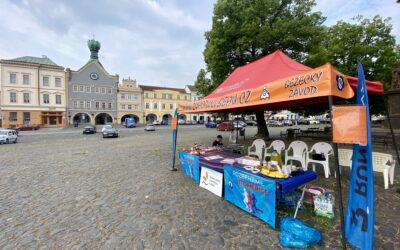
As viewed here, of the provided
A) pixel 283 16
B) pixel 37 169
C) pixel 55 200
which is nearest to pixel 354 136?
pixel 55 200

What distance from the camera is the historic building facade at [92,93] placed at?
1708 inches

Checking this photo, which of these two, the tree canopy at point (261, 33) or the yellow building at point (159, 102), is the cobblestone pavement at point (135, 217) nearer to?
the tree canopy at point (261, 33)

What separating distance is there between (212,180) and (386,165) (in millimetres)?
4622

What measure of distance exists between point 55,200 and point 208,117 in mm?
65954

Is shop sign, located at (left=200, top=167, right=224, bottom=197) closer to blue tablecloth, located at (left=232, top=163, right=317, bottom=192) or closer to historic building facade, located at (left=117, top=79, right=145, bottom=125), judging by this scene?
blue tablecloth, located at (left=232, top=163, right=317, bottom=192)

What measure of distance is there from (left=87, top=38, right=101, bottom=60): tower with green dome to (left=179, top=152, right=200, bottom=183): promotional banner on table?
56.2 metres

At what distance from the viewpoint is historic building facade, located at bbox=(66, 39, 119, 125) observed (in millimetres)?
43375

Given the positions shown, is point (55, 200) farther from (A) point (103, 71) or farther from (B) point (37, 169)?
(A) point (103, 71)

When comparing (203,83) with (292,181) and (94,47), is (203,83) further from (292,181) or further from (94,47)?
(94,47)

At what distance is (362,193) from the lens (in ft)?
7.62

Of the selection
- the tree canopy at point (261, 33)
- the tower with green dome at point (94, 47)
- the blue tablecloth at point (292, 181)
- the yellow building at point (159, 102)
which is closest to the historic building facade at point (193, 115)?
the yellow building at point (159, 102)

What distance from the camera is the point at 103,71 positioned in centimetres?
4706

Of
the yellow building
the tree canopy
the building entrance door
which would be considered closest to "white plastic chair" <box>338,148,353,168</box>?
the tree canopy

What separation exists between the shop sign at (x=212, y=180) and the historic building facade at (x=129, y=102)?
50242mm
